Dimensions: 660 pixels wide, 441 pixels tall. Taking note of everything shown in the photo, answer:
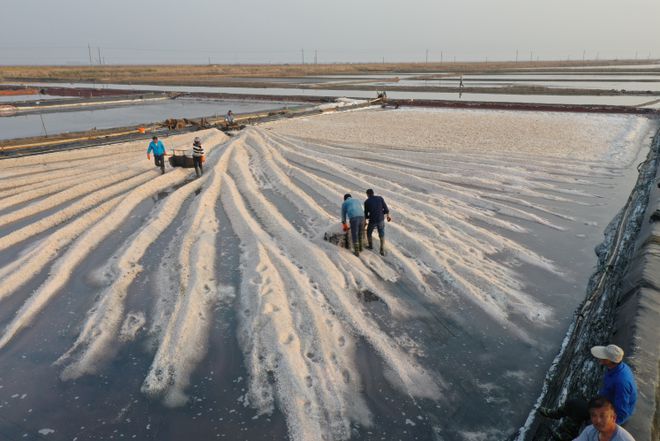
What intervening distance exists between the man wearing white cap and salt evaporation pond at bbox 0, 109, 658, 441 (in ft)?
5.34

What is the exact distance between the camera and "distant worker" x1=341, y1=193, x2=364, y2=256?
987cm

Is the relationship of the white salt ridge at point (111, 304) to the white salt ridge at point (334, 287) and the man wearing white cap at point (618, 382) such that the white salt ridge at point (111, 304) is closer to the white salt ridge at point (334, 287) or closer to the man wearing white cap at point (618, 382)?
the white salt ridge at point (334, 287)

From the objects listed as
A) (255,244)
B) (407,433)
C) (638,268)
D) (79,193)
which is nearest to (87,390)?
(407,433)

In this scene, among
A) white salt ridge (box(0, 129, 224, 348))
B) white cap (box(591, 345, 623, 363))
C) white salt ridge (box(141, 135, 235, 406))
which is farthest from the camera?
white salt ridge (box(0, 129, 224, 348))

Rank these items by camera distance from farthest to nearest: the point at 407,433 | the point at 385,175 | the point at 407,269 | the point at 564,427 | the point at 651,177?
the point at 385,175
the point at 651,177
the point at 407,269
the point at 407,433
the point at 564,427

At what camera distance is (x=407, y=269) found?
9766 millimetres

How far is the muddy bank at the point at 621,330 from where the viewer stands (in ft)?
17.1

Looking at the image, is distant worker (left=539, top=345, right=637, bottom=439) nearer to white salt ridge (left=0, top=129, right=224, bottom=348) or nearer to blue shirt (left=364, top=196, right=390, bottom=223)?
blue shirt (left=364, top=196, right=390, bottom=223)

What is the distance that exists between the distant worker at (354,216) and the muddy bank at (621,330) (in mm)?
4410

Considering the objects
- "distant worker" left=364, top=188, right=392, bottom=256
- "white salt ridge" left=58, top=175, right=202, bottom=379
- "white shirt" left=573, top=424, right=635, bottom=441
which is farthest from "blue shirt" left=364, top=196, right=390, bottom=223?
"white shirt" left=573, top=424, right=635, bottom=441

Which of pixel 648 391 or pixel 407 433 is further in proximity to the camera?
pixel 407 433

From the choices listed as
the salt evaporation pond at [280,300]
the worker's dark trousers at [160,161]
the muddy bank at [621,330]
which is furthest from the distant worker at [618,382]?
the worker's dark trousers at [160,161]

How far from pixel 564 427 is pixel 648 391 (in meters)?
1.05

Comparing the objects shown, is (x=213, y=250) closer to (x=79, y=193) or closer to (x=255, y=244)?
(x=255, y=244)
